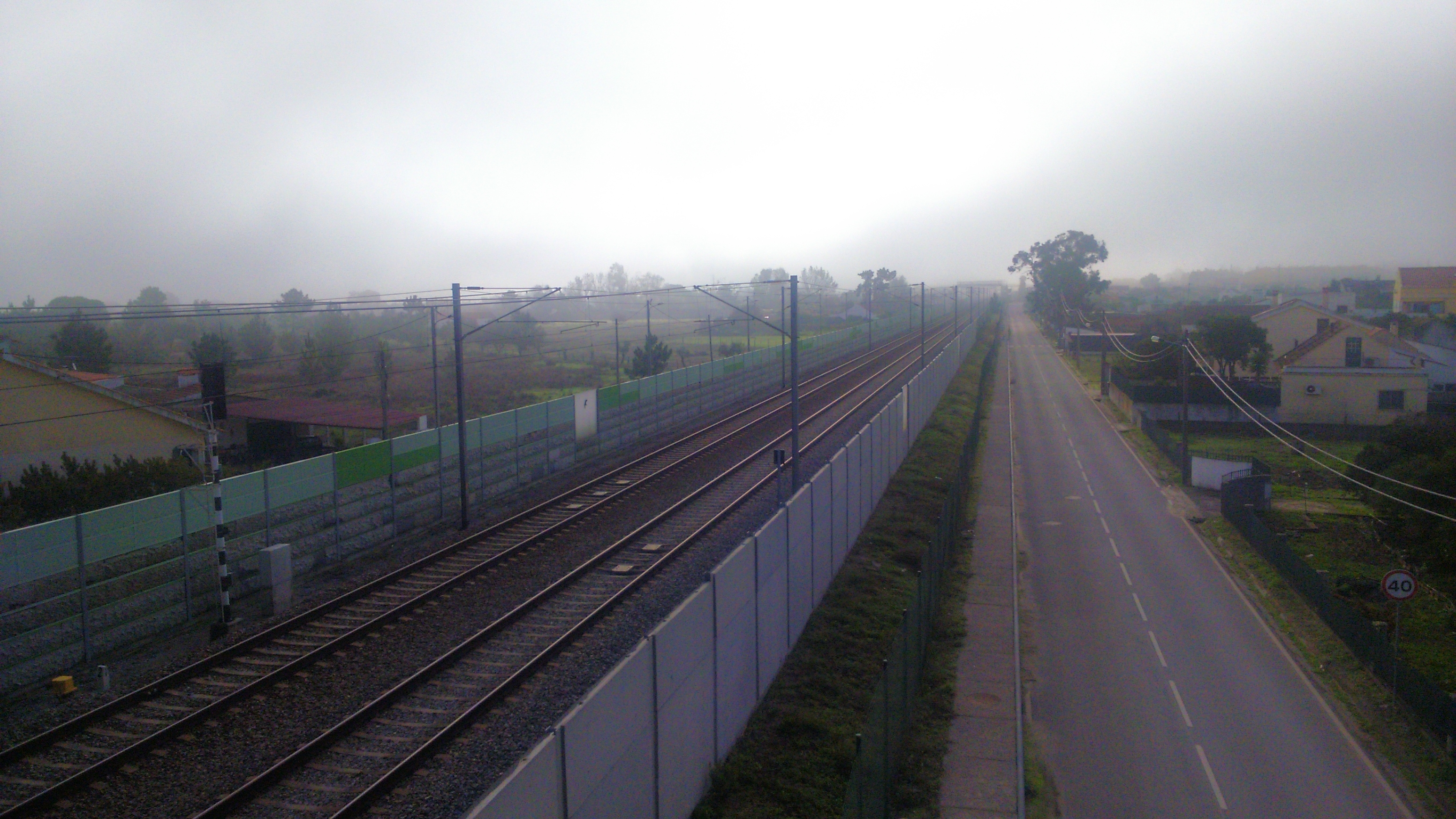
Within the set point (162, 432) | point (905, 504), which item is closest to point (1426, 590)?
point (905, 504)

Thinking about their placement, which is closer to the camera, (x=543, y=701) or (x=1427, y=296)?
(x=543, y=701)

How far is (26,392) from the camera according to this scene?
26000 millimetres

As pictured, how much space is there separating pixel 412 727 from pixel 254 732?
1.79m

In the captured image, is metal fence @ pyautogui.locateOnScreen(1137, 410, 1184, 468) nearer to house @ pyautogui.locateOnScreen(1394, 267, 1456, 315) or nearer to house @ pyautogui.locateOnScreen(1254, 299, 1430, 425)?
house @ pyautogui.locateOnScreen(1254, 299, 1430, 425)

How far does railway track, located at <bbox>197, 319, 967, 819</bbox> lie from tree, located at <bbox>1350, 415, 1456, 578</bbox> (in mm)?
15066

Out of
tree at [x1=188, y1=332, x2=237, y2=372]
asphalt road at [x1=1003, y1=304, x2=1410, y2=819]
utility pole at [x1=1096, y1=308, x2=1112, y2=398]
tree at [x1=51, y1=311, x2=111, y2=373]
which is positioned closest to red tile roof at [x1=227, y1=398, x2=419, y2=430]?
tree at [x1=188, y1=332, x2=237, y2=372]

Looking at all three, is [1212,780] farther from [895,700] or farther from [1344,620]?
[1344,620]

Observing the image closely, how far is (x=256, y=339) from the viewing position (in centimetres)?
7294

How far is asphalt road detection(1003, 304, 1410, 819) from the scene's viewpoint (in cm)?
1134

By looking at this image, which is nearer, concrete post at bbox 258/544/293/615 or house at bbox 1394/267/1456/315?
concrete post at bbox 258/544/293/615

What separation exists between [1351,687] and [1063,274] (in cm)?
10235

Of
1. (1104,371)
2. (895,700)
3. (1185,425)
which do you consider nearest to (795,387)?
(895,700)

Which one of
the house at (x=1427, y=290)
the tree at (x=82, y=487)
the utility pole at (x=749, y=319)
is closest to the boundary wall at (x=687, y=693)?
the utility pole at (x=749, y=319)

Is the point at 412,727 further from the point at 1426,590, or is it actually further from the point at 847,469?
the point at 1426,590
